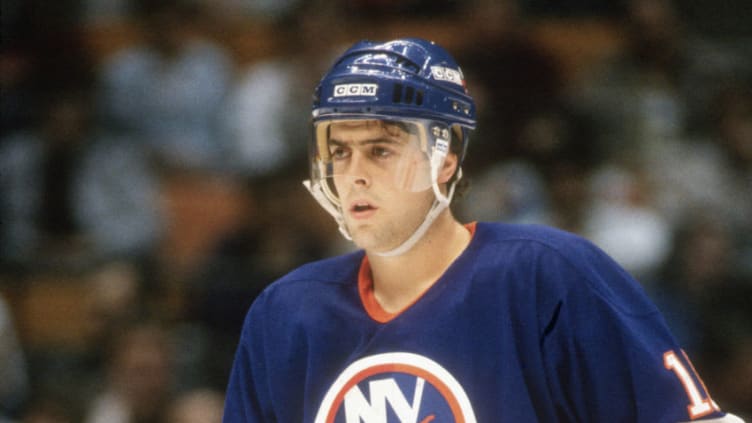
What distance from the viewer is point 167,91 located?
22.1ft

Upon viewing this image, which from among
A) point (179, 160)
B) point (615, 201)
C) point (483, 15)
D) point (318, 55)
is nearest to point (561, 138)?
point (615, 201)

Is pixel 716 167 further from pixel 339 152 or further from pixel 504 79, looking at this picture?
pixel 339 152

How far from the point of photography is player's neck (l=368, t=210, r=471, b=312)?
9.62ft

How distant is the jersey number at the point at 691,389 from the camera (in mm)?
2637

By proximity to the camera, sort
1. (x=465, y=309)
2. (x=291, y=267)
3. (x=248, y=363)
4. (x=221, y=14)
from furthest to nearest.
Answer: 1. (x=221, y=14)
2. (x=291, y=267)
3. (x=248, y=363)
4. (x=465, y=309)

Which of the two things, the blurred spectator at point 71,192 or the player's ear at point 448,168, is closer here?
the player's ear at point 448,168

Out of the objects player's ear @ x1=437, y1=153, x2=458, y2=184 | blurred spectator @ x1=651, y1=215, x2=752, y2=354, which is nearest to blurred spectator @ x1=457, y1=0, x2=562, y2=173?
blurred spectator @ x1=651, y1=215, x2=752, y2=354

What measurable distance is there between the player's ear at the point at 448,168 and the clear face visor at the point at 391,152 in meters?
0.06

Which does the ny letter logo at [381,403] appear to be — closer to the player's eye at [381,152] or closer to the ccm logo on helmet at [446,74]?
the player's eye at [381,152]

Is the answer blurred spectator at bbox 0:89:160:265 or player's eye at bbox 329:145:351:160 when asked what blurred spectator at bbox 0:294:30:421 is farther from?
player's eye at bbox 329:145:351:160

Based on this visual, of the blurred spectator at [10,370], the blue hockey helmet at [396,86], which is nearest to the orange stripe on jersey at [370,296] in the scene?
the blue hockey helmet at [396,86]

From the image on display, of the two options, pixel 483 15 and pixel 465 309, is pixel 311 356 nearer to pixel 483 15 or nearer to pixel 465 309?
pixel 465 309

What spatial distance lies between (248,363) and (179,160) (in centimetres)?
358

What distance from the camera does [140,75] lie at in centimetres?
678
